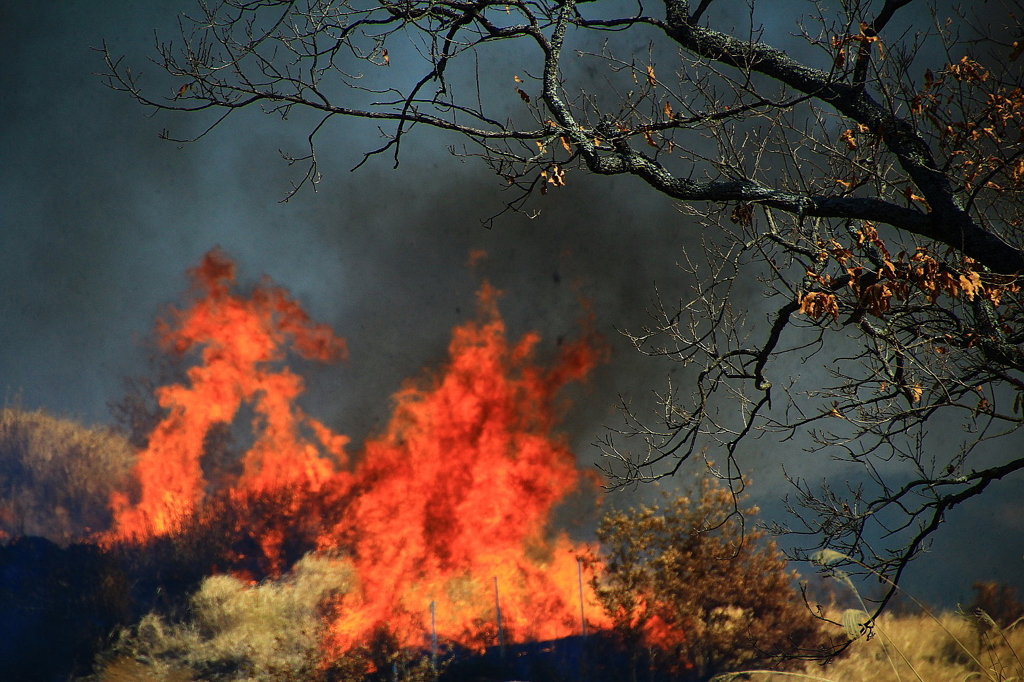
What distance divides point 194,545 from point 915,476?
188 inches

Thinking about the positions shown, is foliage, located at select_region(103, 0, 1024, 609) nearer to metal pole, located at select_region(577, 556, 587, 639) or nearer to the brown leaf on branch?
metal pole, located at select_region(577, 556, 587, 639)

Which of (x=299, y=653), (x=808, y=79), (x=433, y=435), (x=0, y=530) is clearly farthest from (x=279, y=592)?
(x=808, y=79)

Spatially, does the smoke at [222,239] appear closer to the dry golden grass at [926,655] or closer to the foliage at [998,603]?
the foliage at [998,603]

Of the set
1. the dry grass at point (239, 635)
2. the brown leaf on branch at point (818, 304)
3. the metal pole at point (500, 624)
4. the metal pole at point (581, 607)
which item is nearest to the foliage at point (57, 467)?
the dry grass at point (239, 635)

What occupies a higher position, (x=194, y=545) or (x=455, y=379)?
(x=455, y=379)

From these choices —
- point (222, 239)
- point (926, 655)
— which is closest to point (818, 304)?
point (926, 655)

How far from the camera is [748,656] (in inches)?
198

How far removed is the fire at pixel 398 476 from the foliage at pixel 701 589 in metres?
0.25

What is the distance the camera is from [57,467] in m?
4.75

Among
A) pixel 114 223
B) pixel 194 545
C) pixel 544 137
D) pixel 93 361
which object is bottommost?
pixel 194 545

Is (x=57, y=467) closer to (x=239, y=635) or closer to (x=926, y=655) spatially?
(x=239, y=635)

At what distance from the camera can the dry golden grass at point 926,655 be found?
16.3ft

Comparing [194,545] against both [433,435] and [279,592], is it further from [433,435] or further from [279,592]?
[433,435]

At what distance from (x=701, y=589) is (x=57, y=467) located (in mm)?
4092
